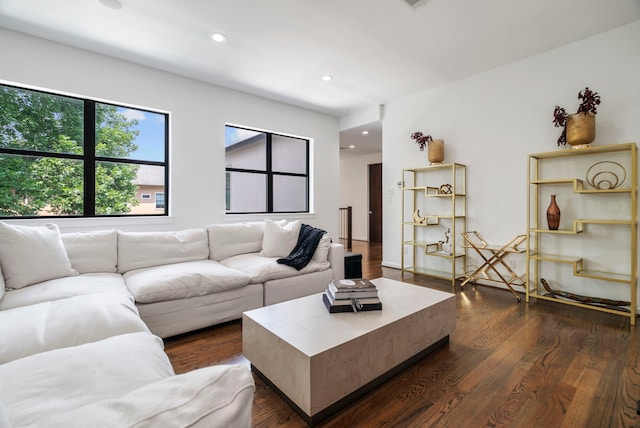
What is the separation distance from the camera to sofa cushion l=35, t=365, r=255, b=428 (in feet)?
1.43

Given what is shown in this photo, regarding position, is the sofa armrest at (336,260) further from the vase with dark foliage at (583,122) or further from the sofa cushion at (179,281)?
the vase with dark foliage at (583,122)

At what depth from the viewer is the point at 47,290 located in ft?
6.25

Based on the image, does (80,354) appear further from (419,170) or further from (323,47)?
(419,170)

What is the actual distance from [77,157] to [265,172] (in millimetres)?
2358

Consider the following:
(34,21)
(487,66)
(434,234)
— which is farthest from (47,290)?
(487,66)

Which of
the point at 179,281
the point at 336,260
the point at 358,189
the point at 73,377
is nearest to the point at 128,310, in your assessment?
the point at 179,281

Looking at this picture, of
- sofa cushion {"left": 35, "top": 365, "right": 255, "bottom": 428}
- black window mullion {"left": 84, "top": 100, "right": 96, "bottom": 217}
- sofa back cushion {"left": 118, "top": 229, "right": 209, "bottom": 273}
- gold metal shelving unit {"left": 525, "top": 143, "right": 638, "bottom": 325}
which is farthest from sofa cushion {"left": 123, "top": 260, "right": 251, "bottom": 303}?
gold metal shelving unit {"left": 525, "top": 143, "right": 638, "bottom": 325}

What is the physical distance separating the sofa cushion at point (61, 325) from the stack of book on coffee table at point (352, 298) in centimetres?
103

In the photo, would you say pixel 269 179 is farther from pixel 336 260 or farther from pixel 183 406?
pixel 183 406

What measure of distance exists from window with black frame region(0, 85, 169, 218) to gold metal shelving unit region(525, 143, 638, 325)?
14.4ft

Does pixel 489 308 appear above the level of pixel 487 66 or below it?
below

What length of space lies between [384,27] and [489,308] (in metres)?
2.83

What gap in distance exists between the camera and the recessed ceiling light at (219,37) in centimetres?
286

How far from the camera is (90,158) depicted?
10.8 feet
